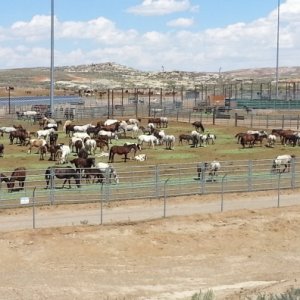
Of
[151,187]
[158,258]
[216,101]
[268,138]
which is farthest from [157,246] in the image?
[216,101]

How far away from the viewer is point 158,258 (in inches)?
766

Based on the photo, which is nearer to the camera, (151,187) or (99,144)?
(151,187)

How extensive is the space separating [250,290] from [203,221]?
23.2ft

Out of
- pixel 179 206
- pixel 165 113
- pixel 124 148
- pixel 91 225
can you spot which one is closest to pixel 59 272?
pixel 91 225

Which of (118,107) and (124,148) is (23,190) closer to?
(124,148)

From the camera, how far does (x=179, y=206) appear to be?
24.5 metres

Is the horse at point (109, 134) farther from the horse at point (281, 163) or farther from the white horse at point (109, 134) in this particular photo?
the horse at point (281, 163)

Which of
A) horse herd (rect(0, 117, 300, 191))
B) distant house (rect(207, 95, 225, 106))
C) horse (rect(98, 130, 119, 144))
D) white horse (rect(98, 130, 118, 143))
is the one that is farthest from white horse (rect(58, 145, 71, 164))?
distant house (rect(207, 95, 225, 106))

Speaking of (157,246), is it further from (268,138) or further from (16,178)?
(268,138)

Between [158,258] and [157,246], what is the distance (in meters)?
1.01

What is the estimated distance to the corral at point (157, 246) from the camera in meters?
16.8

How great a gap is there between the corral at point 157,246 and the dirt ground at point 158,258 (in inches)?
1.1

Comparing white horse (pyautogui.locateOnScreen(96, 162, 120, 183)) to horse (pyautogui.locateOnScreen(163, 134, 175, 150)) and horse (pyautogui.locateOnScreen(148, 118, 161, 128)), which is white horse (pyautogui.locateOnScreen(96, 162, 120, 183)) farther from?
horse (pyautogui.locateOnScreen(148, 118, 161, 128))

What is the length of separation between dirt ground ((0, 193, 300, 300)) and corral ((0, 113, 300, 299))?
28 mm
